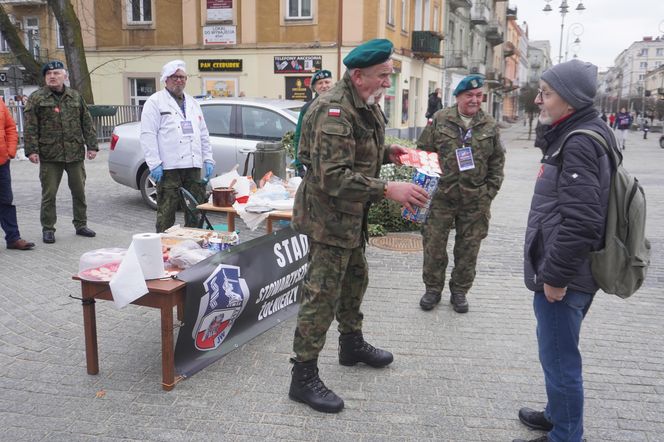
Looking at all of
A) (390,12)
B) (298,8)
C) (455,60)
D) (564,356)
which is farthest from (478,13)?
(564,356)

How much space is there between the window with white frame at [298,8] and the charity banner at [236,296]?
2098 centimetres

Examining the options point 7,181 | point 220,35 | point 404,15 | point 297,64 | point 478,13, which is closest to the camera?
point 7,181

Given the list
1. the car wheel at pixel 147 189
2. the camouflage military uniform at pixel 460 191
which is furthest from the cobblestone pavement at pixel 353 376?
the car wheel at pixel 147 189

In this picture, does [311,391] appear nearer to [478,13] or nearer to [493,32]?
[478,13]

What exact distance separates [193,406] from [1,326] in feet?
6.85

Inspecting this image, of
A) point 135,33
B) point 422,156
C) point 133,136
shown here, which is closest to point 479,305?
point 422,156

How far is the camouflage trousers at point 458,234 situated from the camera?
4906 mm

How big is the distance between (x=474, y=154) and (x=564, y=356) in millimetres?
2343

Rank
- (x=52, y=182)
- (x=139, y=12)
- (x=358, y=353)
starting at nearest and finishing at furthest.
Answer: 1. (x=358, y=353)
2. (x=52, y=182)
3. (x=139, y=12)

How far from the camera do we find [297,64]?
23891mm

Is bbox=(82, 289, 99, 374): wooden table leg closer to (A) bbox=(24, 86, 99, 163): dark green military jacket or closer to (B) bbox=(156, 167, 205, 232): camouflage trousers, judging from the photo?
(B) bbox=(156, 167, 205, 232): camouflage trousers

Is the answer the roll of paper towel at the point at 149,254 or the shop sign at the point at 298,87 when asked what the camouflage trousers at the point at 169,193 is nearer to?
the roll of paper towel at the point at 149,254

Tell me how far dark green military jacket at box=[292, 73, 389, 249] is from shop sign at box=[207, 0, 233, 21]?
2277 centimetres

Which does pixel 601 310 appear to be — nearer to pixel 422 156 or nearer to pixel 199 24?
pixel 422 156
